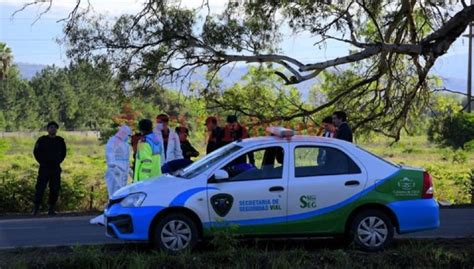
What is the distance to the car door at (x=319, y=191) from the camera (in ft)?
27.4

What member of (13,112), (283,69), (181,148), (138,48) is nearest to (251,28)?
(283,69)

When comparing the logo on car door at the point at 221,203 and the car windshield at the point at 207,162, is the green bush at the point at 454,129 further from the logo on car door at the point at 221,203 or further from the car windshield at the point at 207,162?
the logo on car door at the point at 221,203

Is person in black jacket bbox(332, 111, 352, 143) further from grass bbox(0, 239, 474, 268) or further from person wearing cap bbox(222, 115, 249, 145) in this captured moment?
grass bbox(0, 239, 474, 268)

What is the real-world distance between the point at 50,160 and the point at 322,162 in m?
6.60

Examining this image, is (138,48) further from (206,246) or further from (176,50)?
(206,246)

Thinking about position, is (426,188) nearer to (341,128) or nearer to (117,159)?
(341,128)

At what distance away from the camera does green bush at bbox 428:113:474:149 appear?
20.2m

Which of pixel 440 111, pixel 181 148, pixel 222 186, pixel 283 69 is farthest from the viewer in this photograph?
pixel 440 111

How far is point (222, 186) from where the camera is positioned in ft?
26.9

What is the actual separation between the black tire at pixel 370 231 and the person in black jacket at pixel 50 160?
6829mm

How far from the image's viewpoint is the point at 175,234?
8.08 m

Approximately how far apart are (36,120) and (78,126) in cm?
406

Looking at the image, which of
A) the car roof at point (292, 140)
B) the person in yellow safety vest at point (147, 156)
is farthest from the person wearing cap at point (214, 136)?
the car roof at point (292, 140)

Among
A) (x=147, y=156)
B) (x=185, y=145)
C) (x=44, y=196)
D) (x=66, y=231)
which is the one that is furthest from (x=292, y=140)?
(x=44, y=196)
